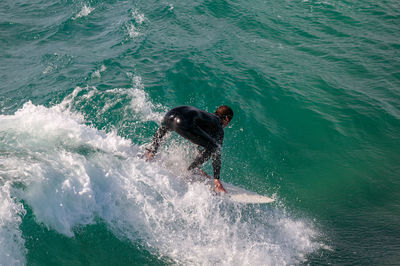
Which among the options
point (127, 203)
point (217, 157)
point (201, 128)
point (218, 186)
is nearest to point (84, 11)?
point (201, 128)

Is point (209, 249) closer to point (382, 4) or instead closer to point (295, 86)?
point (295, 86)

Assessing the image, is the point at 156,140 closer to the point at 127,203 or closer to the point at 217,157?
the point at 217,157

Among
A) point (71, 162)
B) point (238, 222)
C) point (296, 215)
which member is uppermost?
point (71, 162)

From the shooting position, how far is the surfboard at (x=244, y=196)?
6434mm

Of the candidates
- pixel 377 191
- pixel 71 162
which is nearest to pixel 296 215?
pixel 377 191

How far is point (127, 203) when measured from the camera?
5309 millimetres

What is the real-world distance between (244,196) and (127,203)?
2411 mm

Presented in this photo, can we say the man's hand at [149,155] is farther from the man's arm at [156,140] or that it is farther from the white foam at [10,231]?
the white foam at [10,231]

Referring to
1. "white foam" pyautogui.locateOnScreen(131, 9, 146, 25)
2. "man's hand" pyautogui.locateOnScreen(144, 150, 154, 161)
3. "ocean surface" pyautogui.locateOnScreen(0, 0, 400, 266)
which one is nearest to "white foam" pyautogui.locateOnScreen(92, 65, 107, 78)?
"ocean surface" pyautogui.locateOnScreen(0, 0, 400, 266)

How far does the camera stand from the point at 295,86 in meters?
10.9

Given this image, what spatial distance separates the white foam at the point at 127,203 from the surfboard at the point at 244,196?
0.54ft

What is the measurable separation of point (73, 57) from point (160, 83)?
11.9ft

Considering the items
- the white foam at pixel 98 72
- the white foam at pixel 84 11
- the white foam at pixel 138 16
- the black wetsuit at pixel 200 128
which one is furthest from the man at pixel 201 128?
the white foam at pixel 84 11

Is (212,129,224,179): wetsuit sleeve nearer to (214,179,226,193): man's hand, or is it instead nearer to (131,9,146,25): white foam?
(214,179,226,193): man's hand
